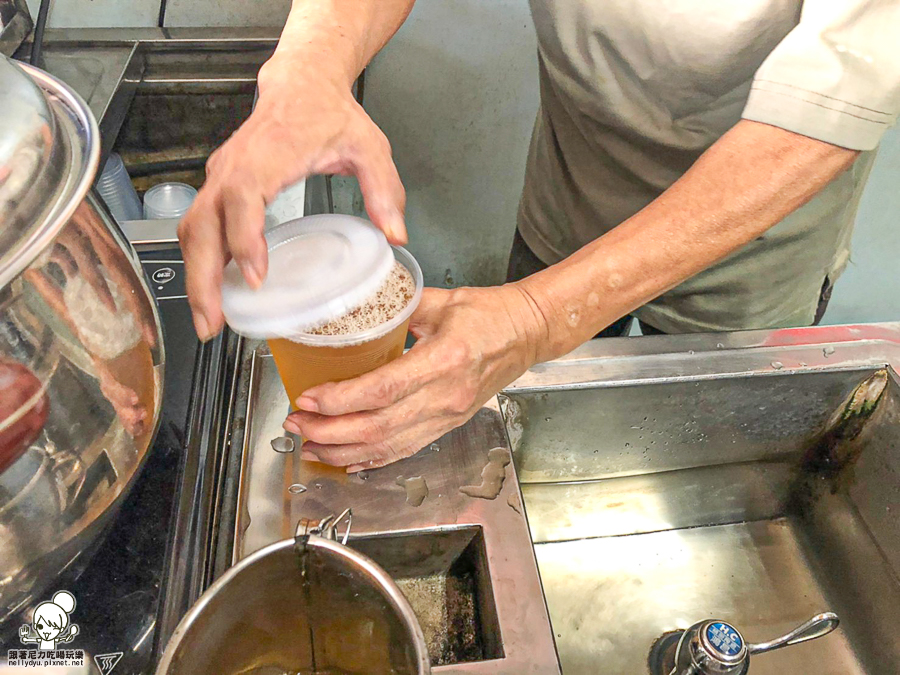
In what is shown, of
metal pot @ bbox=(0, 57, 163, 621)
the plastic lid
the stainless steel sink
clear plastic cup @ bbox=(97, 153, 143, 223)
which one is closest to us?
metal pot @ bbox=(0, 57, 163, 621)

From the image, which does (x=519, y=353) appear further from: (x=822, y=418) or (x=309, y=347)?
(x=822, y=418)

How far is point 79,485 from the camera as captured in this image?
472 millimetres

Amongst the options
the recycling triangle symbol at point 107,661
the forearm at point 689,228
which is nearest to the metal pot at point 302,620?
the recycling triangle symbol at point 107,661

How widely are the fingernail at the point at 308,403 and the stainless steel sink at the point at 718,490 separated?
0.27 metres

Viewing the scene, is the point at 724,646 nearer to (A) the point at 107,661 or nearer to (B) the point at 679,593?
(B) the point at 679,593

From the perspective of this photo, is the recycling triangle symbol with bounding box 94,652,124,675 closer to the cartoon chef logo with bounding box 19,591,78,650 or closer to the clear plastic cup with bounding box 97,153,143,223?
the cartoon chef logo with bounding box 19,591,78,650

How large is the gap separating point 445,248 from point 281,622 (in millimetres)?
1726

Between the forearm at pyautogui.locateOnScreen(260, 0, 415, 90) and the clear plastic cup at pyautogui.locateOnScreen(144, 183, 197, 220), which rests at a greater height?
the forearm at pyautogui.locateOnScreen(260, 0, 415, 90)

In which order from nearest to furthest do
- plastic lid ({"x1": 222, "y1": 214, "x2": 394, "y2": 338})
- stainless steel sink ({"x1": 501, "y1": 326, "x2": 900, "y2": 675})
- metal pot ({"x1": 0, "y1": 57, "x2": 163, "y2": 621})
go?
metal pot ({"x1": 0, "y1": 57, "x2": 163, "y2": 621}) → plastic lid ({"x1": 222, "y1": 214, "x2": 394, "y2": 338}) → stainless steel sink ({"x1": 501, "y1": 326, "x2": 900, "y2": 675})

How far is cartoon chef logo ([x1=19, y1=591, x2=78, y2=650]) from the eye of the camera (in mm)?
489

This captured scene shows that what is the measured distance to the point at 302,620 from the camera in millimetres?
545

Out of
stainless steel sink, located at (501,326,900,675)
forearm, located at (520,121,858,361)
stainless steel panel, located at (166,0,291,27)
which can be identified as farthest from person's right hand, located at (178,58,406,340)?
stainless steel panel, located at (166,0,291,27)

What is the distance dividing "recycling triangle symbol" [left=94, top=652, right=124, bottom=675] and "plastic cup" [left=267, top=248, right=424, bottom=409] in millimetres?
270

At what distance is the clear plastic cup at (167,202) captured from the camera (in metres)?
1.07
